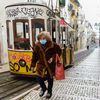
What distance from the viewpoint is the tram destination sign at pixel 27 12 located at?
11602 millimetres

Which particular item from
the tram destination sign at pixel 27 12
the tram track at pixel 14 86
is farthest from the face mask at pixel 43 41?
the tram destination sign at pixel 27 12

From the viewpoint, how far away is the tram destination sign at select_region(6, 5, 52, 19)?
457 inches

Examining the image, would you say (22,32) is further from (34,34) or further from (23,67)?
(23,67)

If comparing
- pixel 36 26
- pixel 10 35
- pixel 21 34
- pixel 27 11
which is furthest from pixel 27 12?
pixel 10 35

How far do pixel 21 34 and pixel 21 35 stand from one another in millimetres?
57

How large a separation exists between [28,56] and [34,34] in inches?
36.9

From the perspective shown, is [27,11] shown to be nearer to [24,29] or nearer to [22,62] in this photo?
[24,29]

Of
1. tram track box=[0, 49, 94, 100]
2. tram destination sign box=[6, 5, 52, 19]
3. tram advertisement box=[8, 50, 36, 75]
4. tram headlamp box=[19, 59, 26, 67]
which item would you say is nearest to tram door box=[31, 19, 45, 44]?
tram destination sign box=[6, 5, 52, 19]

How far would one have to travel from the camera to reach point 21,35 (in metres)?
11.8

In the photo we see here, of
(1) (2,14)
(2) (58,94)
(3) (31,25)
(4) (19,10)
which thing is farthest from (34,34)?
(1) (2,14)

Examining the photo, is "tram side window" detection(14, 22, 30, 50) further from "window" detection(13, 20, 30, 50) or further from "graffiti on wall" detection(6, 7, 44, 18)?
"graffiti on wall" detection(6, 7, 44, 18)

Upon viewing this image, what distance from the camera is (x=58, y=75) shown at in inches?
292

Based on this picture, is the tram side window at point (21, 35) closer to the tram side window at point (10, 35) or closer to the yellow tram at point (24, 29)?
the yellow tram at point (24, 29)

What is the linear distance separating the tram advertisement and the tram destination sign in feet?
4.62
